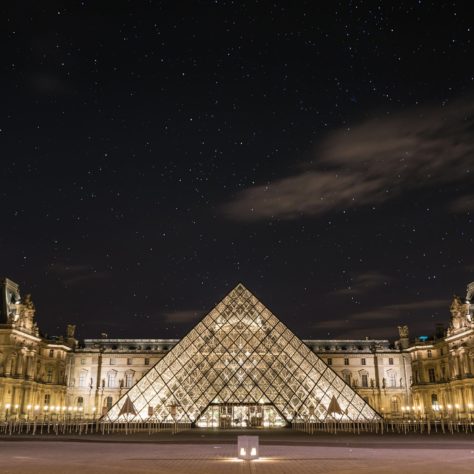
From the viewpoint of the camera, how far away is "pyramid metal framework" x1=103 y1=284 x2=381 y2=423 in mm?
28094

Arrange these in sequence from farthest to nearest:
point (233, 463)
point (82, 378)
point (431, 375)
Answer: point (82, 378), point (431, 375), point (233, 463)

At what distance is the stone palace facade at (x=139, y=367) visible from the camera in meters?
42.2

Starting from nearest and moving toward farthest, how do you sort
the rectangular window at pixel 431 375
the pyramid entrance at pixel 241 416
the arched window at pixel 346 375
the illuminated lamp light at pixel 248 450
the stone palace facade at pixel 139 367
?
the illuminated lamp light at pixel 248 450, the pyramid entrance at pixel 241 416, the stone palace facade at pixel 139 367, the rectangular window at pixel 431 375, the arched window at pixel 346 375

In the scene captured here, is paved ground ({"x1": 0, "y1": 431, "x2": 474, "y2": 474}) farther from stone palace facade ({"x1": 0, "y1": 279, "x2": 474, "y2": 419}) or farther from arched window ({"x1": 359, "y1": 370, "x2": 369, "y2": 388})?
arched window ({"x1": 359, "y1": 370, "x2": 369, "y2": 388})

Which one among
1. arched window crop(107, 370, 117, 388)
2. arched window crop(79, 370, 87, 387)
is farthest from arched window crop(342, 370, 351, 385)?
arched window crop(79, 370, 87, 387)

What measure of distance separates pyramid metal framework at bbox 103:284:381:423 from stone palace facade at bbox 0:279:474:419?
444 inches

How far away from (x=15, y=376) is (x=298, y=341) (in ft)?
80.8

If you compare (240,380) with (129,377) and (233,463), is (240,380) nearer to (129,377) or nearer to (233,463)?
(233,463)

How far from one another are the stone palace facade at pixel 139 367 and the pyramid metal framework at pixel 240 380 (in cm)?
1129

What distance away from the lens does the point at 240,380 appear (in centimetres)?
2914

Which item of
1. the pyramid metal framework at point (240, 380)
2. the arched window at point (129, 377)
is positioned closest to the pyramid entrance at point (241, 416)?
the pyramid metal framework at point (240, 380)

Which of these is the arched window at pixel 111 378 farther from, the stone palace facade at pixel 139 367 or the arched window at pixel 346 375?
the arched window at pixel 346 375

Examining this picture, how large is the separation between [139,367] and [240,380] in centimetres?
3072

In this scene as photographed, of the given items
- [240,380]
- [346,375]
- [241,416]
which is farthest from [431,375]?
[240,380]
